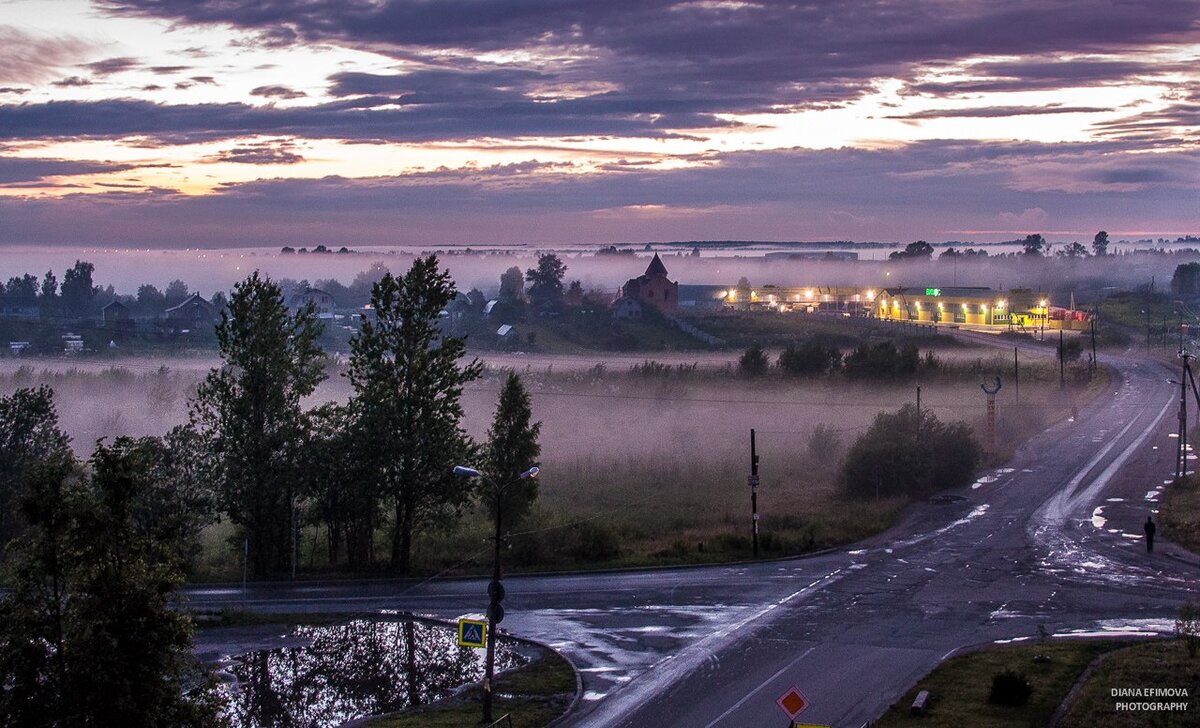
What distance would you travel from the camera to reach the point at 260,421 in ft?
139

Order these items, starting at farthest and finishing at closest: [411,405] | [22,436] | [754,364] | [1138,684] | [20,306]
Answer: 1. [20,306]
2. [754,364]
3. [22,436]
4. [411,405]
5. [1138,684]

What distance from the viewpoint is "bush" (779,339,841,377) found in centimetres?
9500

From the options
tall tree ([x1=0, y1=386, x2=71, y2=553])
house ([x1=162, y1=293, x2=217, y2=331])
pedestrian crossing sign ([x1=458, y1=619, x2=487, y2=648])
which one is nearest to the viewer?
pedestrian crossing sign ([x1=458, y1=619, x2=487, y2=648])

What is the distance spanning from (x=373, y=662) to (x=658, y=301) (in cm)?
12318

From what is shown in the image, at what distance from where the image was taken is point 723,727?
22.8 metres

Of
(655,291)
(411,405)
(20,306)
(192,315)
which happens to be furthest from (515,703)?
(20,306)

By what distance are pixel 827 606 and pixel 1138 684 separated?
416 inches

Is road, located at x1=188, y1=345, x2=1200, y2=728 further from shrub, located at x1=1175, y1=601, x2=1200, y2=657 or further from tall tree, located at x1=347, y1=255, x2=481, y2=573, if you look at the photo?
tall tree, located at x1=347, y1=255, x2=481, y2=573

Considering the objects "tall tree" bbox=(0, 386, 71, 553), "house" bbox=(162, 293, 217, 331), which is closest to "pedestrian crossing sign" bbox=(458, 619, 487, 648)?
"tall tree" bbox=(0, 386, 71, 553)

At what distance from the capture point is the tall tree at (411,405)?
1663 inches

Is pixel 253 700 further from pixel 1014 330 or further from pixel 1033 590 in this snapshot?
pixel 1014 330

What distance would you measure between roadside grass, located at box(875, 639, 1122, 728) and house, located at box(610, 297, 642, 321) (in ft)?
366

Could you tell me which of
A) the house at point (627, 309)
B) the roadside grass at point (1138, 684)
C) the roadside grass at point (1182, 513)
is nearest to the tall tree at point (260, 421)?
the roadside grass at point (1138, 684)

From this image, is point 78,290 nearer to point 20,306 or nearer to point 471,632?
point 20,306
